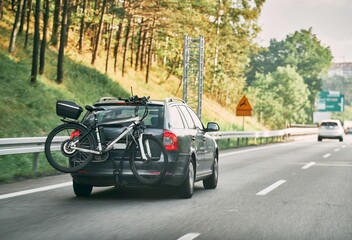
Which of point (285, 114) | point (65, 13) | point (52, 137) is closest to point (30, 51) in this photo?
point (65, 13)

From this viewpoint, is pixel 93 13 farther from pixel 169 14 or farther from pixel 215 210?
pixel 215 210

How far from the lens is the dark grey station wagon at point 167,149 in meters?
10.2

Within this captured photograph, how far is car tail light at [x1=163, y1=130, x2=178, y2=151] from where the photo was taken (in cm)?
1036

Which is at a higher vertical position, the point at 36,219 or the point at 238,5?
the point at 238,5

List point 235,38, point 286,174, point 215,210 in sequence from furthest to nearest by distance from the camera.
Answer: point 235,38 → point 286,174 → point 215,210

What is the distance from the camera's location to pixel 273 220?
866cm

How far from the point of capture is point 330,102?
10025cm

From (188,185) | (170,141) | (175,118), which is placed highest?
(175,118)

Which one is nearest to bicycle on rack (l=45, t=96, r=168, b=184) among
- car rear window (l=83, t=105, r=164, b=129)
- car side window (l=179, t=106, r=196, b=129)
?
car rear window (l=83, t=105, r=164, b=129)

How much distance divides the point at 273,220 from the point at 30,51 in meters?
29.9

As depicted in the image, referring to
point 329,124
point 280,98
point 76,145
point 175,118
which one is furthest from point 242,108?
point 280,98

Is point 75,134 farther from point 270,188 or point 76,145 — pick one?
point 270,188

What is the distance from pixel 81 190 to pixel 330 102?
9237cm

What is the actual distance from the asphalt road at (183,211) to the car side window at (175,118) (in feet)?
3.74
